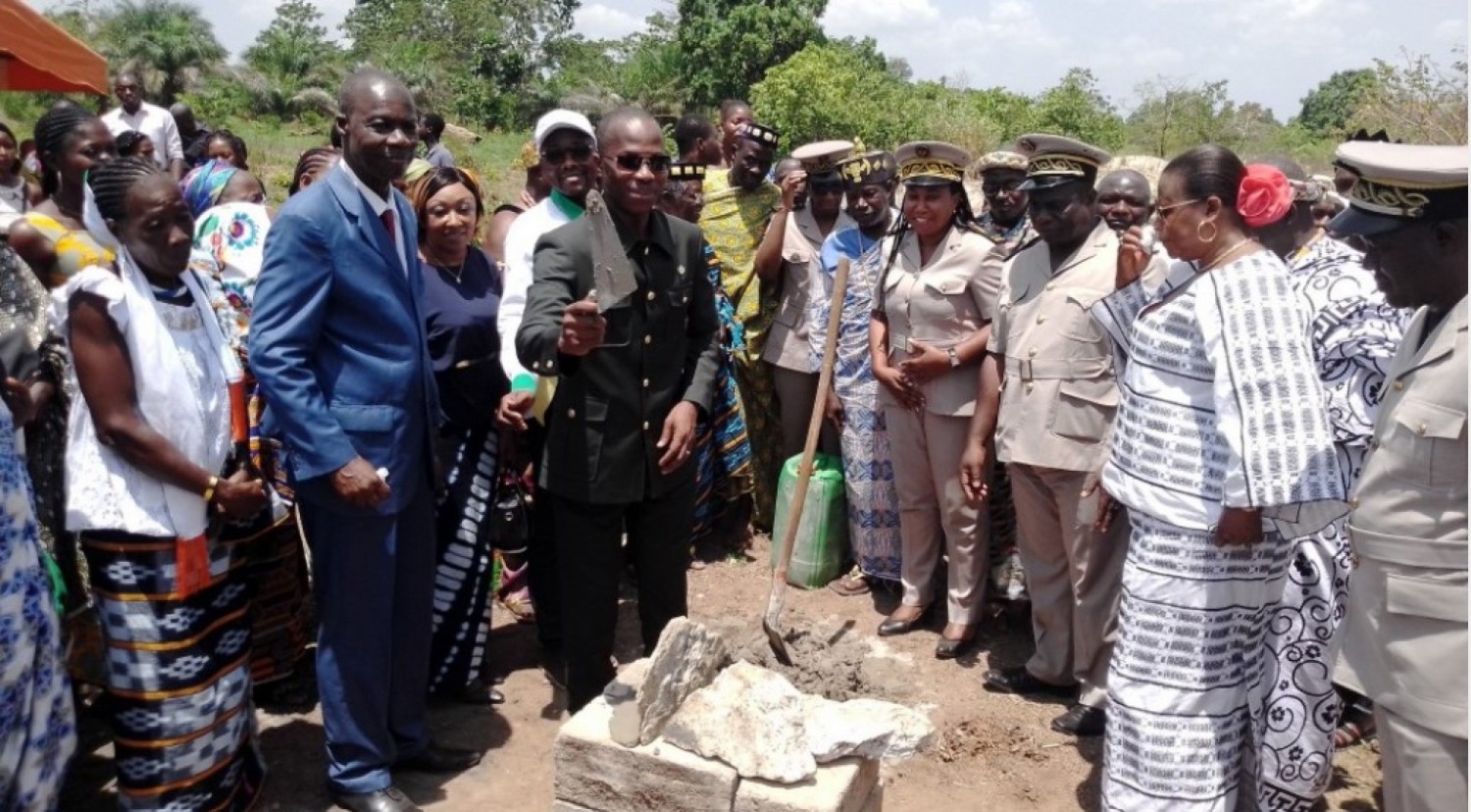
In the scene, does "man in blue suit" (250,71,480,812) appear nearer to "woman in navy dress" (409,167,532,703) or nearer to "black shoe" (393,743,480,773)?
"black shoe" (393,743,480,773)

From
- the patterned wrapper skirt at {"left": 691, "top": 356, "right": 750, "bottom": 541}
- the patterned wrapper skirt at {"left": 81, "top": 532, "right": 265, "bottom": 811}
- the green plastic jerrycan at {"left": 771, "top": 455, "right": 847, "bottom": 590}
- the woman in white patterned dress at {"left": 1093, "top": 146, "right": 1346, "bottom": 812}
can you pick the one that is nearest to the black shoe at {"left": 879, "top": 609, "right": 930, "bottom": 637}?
the green plastic jerrycan at {"left": 771, "top": 455, "right": 847, "bottom": 590}

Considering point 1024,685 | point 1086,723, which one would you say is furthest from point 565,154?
point 1086,723

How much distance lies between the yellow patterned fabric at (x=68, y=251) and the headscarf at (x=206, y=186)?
177 cm

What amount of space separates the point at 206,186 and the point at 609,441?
2824 mm

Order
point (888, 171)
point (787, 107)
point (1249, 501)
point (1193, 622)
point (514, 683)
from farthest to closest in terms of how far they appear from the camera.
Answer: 1. point (787, 107)
2. point (888, 171)
3. point (514, 683)
4. point (1193, 622)
5. point (1249, 501)

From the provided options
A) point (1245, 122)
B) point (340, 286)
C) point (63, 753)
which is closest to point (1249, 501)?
point (340, 286)

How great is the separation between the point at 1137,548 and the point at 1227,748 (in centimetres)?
62

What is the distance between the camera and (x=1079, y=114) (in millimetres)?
22766

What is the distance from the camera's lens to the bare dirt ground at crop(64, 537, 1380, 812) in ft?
11.3

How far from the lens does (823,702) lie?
2.89 m

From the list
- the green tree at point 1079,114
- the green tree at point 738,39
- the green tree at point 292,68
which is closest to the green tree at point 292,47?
the green tree at point 292,68

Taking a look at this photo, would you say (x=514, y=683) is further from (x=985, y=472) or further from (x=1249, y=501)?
(x=1249, y=501)

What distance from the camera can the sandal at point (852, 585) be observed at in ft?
16.9

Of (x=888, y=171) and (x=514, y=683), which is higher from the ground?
(x=888, y=171)
